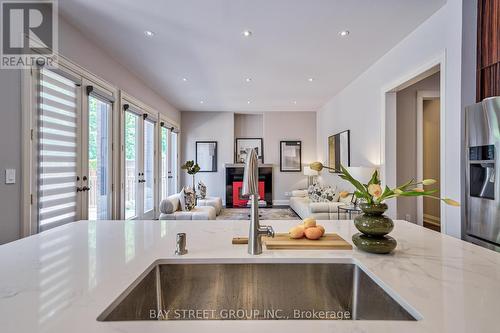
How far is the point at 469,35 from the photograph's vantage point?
6.88ft

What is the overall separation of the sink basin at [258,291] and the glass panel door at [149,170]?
4.30m

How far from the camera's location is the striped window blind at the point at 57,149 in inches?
94.4

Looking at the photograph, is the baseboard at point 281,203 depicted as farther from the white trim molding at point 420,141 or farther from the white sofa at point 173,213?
the white trim molding at point 420,141

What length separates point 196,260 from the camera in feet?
3.15

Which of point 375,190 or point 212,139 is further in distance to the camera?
point 212,139

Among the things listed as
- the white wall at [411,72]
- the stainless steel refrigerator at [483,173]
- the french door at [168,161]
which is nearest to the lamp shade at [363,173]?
the white wall at [411,72]

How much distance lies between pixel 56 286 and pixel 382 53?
4100mm

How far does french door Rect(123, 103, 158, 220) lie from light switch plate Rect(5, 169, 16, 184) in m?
1.92

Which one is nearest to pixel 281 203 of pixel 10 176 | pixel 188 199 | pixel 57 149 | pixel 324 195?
pixel 324 195

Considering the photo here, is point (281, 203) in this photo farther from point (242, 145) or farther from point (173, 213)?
point (173, 213)

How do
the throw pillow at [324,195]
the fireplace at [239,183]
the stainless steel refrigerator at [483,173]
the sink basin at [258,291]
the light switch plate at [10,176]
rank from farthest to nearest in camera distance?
the fireplace at [239,183] → the throw pillow at [324,195] → the light switch plate at [10,176] → the stainless steel refrigerator at [483,173] → the sink basin at [258,291]

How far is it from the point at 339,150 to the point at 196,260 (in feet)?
16.3

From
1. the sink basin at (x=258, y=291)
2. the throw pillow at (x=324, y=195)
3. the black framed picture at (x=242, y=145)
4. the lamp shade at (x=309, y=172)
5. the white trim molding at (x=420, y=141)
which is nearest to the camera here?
the sink basin at (x=258, y=291)

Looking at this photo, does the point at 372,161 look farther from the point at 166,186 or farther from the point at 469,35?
the point at 166,186
